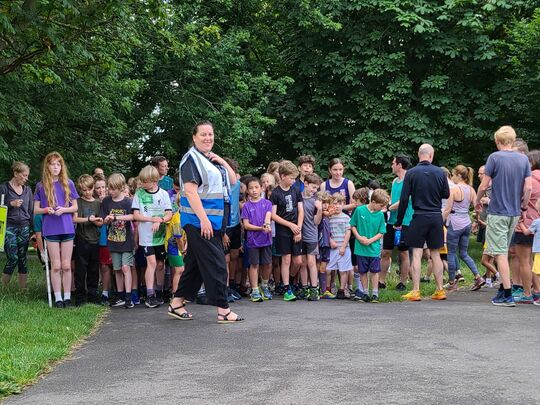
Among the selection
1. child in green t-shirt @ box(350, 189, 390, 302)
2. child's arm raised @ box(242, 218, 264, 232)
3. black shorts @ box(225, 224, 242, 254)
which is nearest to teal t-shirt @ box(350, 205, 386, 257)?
child in green t-shirt @ box(350, 189, 390, 302)

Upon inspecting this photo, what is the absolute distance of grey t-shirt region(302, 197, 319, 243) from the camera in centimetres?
1133

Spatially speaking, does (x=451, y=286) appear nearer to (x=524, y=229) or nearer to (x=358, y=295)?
(x=524, y=229)

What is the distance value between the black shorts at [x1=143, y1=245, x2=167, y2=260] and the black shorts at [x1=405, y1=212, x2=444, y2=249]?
3533 millimetres

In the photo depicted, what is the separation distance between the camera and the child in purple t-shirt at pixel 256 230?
11000 mm

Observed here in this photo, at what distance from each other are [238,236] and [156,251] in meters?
1.34

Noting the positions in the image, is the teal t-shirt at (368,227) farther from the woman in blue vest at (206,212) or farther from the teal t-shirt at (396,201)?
the woman in blue vest at (206,212)

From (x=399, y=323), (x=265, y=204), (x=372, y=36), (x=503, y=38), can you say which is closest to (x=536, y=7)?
(x=503, y=38)

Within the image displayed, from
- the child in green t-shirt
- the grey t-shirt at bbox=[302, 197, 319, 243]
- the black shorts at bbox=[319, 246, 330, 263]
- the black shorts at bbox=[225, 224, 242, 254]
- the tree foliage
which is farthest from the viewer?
the tree foliage

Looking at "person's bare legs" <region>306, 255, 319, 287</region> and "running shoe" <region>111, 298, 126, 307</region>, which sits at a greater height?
"person's bare legs" <region>306, 255, 319, 287</region>

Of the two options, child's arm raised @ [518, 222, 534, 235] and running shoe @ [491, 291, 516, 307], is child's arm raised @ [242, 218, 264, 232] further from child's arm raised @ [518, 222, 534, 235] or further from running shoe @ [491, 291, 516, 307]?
child's arm raised @ [518, 222, 534, 235]

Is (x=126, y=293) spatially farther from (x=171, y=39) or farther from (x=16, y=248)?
(x=171, y=39)

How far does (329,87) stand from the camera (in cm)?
2177

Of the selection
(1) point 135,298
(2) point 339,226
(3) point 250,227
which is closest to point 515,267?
(2) point 339,226

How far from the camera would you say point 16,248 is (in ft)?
39.4
